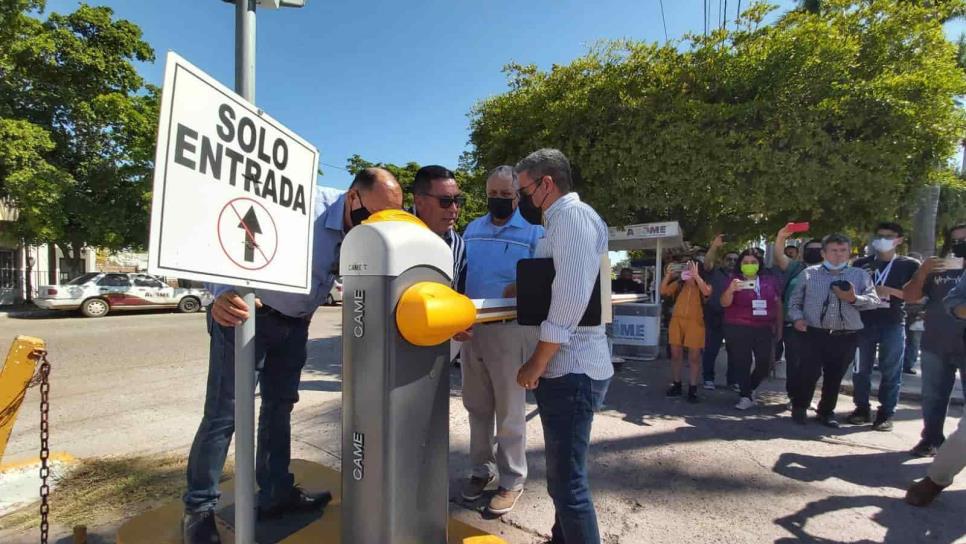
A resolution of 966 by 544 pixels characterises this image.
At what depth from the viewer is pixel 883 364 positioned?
454 cm

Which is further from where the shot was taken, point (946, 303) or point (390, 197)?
point (946, 303)

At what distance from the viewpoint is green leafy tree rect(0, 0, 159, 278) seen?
1327cm

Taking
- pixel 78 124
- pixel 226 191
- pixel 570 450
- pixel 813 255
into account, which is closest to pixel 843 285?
pixel 813 255

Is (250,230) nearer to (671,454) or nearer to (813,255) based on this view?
(671,454)

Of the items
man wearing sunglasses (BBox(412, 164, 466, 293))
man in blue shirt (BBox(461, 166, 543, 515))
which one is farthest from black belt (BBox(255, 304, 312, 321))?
man in blue shirt (BBox(461, 166, 543, 515))

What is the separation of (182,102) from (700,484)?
11.5 feet

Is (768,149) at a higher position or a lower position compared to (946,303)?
higher

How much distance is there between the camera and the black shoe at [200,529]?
79.7 inches

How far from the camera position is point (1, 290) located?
1705 centimetres

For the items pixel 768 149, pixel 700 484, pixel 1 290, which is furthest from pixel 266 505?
pixel 1 290

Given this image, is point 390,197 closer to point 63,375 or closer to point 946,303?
point 946,303

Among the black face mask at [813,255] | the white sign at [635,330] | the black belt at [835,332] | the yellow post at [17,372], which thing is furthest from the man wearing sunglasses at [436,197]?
the black face mask at [813,255]

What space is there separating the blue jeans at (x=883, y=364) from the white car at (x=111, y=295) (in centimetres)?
1369

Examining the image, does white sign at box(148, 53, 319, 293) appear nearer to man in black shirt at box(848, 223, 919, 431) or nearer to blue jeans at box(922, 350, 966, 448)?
blue jeans at box(922, 350, 966, 448)
